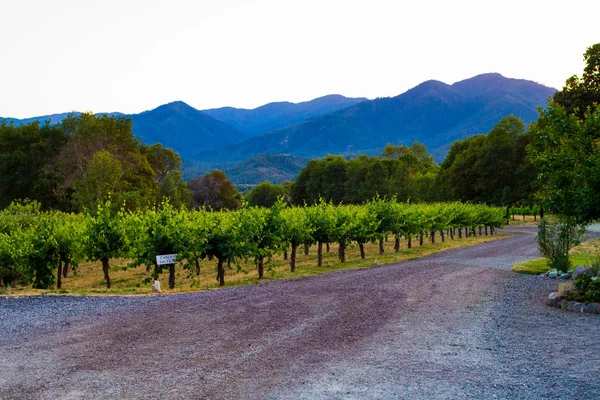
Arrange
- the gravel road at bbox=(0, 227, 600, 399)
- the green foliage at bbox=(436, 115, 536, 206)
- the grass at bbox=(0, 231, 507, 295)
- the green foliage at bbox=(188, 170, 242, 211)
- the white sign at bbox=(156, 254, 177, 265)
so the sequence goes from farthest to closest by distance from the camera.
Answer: the green foliage at bbox=(188, 170, 242, 211) < the green foliage at bbox=(436, 115, 536, 206) < the grass at bbox=(0, 231, 507, 295) < the white sign at bbox=(156, 254, 177, 265) < the gravel road at bbox=(0, 227, 600, 399)

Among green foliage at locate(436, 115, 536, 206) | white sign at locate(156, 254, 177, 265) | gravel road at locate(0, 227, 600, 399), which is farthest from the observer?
green foliage at locate(436, 115, 536, 206)

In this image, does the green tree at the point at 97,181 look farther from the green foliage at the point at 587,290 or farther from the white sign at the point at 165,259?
the green foliage at the point at 587,290

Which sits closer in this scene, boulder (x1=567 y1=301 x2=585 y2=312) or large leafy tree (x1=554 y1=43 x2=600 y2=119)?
boulder (x1=567 y1=301 x2=585 y2=312)

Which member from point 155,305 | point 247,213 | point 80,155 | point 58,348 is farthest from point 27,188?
point 58,348

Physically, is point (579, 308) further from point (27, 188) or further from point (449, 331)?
point (27, 188)

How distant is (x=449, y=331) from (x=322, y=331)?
2.69 meters

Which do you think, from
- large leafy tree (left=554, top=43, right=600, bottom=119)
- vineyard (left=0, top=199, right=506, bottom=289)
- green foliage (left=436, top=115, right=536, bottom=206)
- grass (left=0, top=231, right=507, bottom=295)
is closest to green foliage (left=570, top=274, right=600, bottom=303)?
grass (left=0, top=231, right=507, bottom=295)

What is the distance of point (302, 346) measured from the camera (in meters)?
9.91

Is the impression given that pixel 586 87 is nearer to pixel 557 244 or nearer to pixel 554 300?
pixel 557 244

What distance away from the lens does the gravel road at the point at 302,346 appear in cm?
768

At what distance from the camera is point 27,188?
177ft

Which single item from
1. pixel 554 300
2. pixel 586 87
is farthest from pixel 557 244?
pixel 586 87

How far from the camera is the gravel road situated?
7.68m

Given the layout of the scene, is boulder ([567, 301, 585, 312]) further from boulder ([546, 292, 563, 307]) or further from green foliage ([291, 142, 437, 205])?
green foliage ([291, 142, 437, 205])
